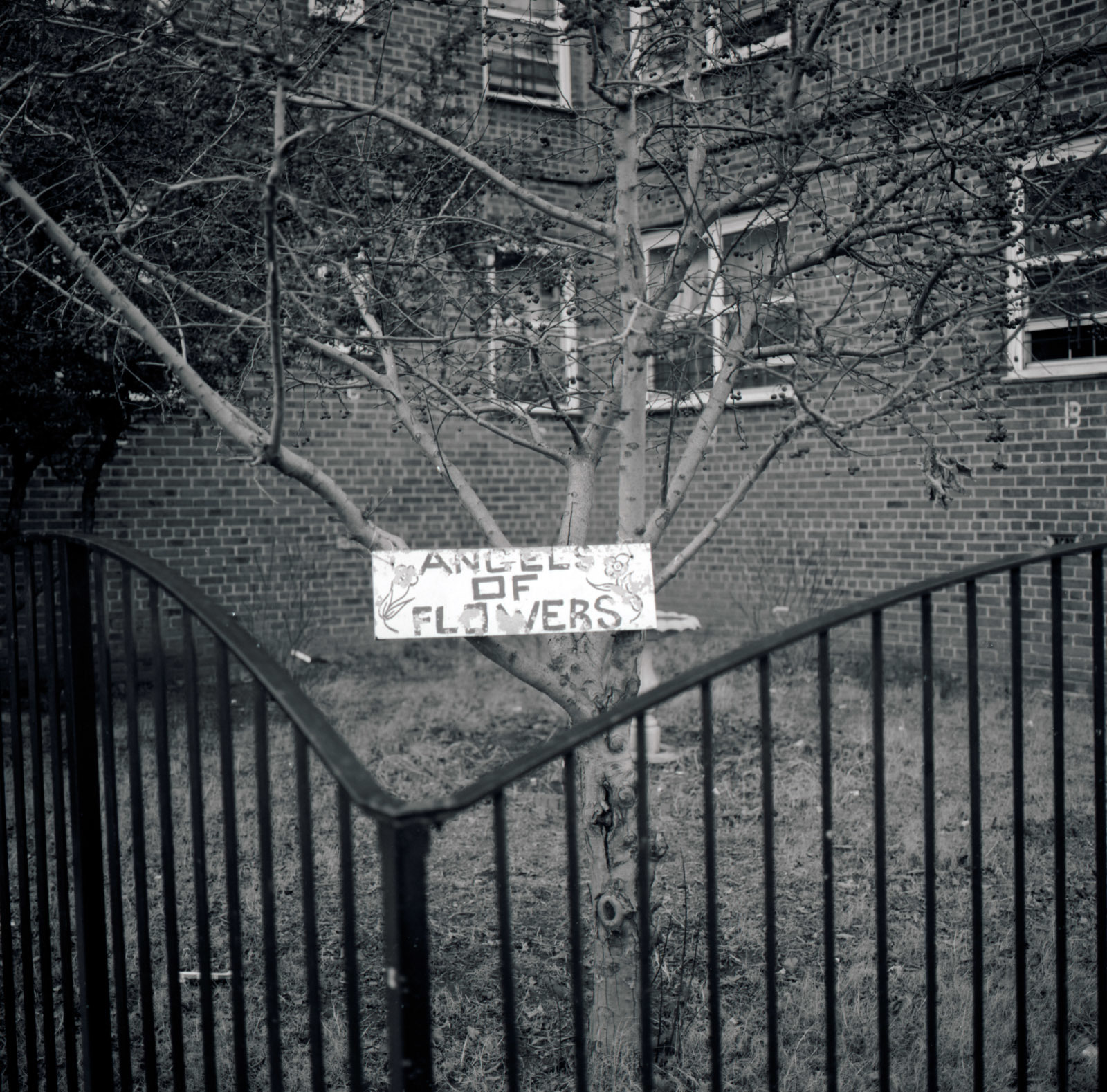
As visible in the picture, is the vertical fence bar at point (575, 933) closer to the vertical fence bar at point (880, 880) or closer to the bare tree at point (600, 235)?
the vertical fence bar at point (880, 880)

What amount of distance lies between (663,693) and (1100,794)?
44.8 inches

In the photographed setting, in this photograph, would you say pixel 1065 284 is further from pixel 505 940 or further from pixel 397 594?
pixel 505 940

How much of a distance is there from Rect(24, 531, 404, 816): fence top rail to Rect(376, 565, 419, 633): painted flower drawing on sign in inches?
27.3

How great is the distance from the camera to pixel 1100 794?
210 centimetres

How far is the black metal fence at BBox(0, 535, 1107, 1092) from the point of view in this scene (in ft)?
4.60

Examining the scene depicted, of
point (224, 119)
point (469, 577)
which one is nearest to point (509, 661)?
point (469, 577)

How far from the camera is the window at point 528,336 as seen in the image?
2.99m

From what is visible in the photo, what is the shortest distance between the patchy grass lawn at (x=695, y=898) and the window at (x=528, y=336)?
1585mm

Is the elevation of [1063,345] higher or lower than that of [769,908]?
higher

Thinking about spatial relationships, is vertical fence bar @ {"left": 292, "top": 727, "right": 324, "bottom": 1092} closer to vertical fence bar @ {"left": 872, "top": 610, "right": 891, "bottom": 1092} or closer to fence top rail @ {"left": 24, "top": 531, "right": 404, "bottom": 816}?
fence top rail @ {"left": 24, "top": 531, "right": 404, "bottom": 816}

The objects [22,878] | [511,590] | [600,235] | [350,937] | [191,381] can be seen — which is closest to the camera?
[350,937]

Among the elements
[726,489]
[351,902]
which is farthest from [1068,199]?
[726,489]

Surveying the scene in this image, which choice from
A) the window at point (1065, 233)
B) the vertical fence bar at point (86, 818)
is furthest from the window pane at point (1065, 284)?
the vertical fence bar at point (86, 818)

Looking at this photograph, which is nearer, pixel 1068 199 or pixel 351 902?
pixel 351 902
